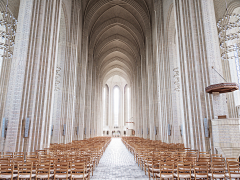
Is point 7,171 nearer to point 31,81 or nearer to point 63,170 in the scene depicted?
point 63,170

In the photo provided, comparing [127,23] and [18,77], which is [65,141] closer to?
[18,77]

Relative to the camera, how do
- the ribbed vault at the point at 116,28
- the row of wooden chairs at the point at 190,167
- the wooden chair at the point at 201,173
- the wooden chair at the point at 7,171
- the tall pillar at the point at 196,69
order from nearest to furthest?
the wooden chair at the point at 7,171 < the wooden chair at the point at 201,173 < the row of wooden chairs at the point at 190,167 < the tall pillar at the point at 196,69 < the ribbed vault at the point at 116,28

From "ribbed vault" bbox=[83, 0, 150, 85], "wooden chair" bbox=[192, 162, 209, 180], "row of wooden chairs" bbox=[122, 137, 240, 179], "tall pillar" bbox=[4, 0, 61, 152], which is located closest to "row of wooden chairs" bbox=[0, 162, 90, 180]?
"row of wooden chairs" bbox=[122, 137, 240, 179]

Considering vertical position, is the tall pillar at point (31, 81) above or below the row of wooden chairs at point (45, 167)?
above

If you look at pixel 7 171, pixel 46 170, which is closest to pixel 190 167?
pixel 46 170

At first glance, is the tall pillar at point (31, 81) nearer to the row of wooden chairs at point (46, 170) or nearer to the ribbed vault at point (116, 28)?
the row of wooden chairs at point (46, 170)

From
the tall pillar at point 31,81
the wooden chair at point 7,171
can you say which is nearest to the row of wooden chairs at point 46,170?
the wooden chair at point 7,171

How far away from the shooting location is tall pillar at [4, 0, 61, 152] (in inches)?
318

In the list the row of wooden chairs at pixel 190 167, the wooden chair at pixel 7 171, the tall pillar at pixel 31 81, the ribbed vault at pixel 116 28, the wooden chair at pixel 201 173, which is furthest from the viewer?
the ribbed vault at pixel 116 28

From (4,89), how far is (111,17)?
2027 cm

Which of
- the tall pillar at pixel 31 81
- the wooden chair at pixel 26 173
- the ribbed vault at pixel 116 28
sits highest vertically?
the ribbed vault at pixel 116 28

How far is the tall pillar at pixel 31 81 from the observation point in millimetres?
8078

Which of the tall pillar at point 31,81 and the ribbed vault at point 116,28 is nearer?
the tall pillar at point 31,81

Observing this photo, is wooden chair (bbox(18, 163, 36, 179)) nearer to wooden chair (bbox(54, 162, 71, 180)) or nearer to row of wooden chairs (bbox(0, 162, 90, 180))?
row of wooden chairs (bbox(0, 162, 90, 180))
